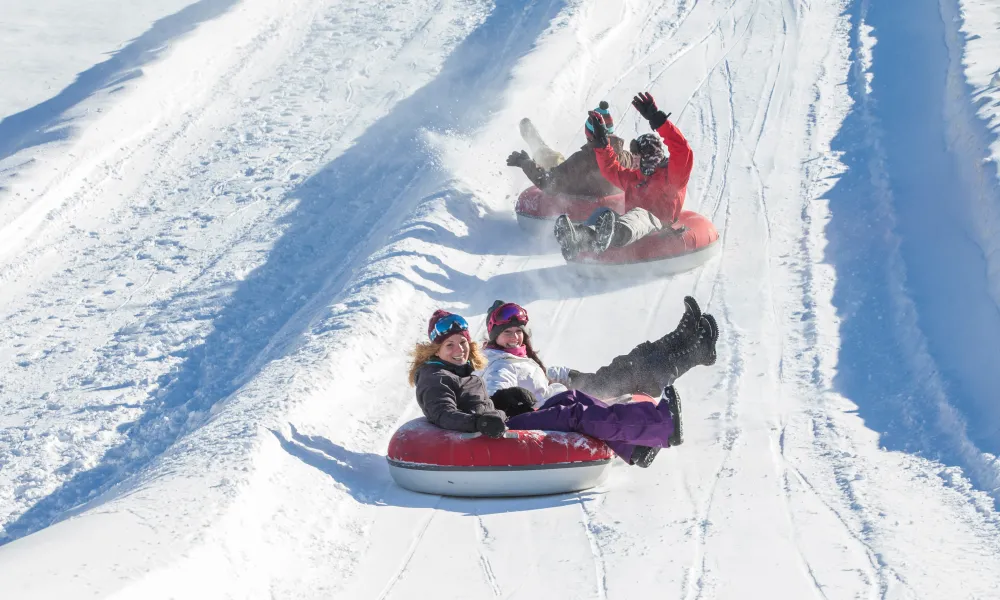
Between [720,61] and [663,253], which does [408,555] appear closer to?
[663,253]

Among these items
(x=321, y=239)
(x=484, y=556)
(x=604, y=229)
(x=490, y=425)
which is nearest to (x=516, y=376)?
(x=490, y=425)

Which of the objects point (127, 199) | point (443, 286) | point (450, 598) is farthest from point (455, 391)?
point (127, 199)

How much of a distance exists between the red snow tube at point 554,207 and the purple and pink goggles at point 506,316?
11.0ft

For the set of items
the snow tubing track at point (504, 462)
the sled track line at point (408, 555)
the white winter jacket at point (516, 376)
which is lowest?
the sled track line at point (408, 555)

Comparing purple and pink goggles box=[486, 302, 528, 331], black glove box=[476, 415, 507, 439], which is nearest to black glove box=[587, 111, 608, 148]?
purple and pink goggles box=[486, 302, 528, 331]

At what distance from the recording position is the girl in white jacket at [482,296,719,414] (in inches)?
225

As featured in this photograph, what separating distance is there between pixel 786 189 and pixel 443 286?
137 inches

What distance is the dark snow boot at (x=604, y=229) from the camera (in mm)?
7902

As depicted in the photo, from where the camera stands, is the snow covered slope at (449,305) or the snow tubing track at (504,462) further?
the snow tubing track at (504,462)

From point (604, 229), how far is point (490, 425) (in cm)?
323

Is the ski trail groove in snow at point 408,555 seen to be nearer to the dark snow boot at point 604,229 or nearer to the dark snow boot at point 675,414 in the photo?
the dark snow boot at point 675,414

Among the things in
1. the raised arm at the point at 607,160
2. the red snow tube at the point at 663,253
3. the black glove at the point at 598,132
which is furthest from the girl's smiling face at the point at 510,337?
the black glove at the point at 598,132

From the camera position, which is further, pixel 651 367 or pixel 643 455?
pixel 651 367

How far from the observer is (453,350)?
5410 millimetres
